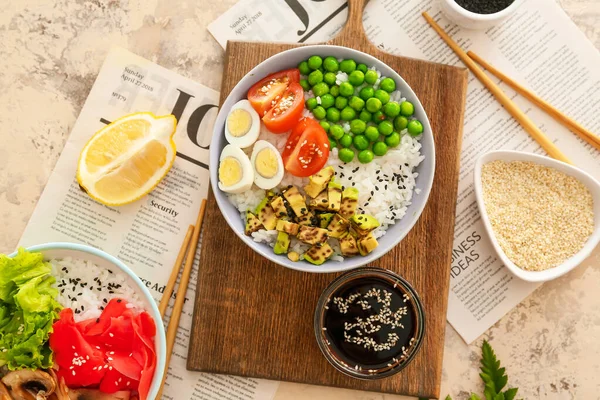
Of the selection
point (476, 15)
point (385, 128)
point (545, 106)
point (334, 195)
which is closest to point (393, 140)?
point (385, 128)

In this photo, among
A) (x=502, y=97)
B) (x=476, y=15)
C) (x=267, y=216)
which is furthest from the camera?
(x=502, y=97)

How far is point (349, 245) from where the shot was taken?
1742 mm

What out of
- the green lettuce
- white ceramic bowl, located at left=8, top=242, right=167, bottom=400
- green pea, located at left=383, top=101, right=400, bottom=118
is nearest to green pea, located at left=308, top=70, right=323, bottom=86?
green pea, located at left=383, top=101, right=400, bottom=118

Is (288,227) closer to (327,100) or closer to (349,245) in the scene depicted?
(349,245)

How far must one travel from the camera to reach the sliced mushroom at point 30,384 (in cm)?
167

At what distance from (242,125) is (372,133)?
0.40 metres

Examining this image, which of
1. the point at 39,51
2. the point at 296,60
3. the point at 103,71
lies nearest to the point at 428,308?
the point at 296,60

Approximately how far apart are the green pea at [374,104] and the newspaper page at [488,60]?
1.02 feet

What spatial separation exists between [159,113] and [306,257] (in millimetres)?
721

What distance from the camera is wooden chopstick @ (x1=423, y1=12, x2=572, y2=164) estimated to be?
1.99 meters

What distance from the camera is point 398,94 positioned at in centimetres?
183

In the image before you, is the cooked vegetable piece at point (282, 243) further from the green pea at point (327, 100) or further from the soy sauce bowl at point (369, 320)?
the green pea at point (327, 100)

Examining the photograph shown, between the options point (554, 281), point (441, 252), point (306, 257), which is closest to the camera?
point (306, 257)

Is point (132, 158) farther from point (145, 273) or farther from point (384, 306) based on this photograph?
point (384, 306)
